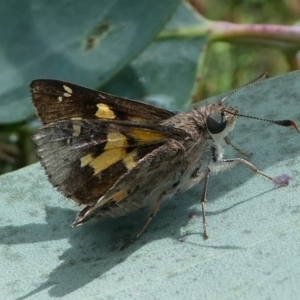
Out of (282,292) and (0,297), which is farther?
(0,297)

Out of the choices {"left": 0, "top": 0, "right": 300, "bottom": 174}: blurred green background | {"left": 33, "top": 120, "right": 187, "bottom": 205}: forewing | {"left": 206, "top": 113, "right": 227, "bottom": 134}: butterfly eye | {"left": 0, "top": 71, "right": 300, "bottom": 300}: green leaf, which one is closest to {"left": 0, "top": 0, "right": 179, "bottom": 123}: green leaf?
{"left": 0, "top": 0, "right": 300, "bottom": 174}: blurred green background

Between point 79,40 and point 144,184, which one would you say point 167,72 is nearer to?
point 79,40

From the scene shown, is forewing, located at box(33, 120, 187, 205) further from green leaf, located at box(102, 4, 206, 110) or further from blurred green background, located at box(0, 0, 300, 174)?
green leaf, located at box(102, 4, 206, 110)

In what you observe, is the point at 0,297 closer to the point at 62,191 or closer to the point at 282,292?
the point at 62,191

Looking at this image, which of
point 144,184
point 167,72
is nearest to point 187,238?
point 144,184

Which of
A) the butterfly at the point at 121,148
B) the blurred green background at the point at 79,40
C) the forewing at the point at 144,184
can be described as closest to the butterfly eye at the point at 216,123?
the butterfly at the point at 121,148

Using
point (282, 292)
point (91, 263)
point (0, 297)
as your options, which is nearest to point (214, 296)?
point (282, 292)

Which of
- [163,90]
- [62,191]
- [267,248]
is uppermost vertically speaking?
[62,191]
